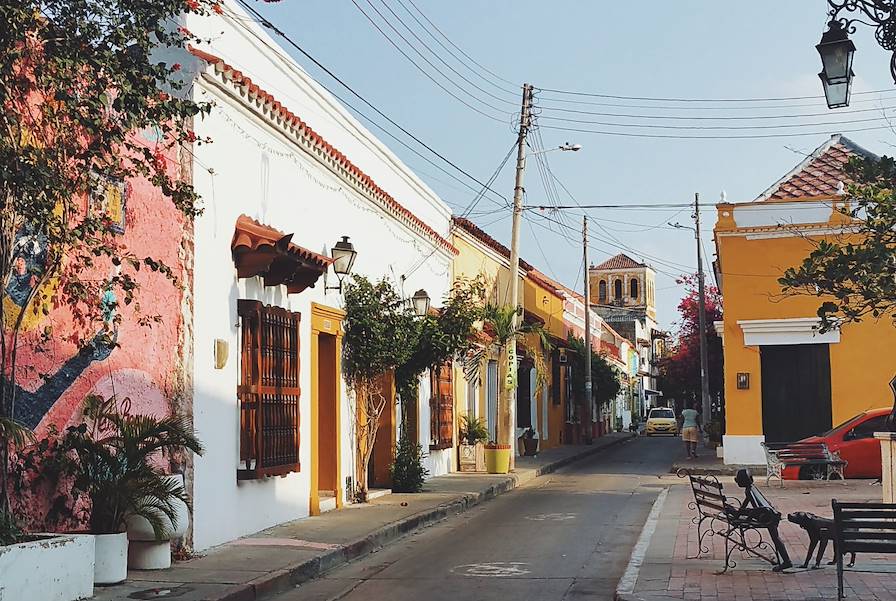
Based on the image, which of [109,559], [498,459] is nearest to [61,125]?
[109,559]

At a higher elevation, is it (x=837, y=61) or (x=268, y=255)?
(x=837, y=61)

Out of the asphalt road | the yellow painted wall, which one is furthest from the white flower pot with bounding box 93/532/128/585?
the yellow painted wall

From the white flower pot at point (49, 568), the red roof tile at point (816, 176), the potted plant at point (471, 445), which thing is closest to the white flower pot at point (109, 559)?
the white flower pot at point (49, 568)

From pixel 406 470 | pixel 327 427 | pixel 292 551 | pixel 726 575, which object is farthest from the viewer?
pixel 406 470

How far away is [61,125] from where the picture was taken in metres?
8.51

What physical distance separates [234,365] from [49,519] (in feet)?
11.8

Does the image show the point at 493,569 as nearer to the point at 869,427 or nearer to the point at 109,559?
the point at 109,559

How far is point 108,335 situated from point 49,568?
7.82 feet

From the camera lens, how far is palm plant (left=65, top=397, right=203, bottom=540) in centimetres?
940

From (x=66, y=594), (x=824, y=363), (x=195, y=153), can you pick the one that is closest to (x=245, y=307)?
(x=195, y=153)

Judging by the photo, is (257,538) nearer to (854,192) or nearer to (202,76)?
(202,76)

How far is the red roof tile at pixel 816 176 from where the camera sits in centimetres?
2652

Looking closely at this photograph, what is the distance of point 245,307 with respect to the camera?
12641 millimetres

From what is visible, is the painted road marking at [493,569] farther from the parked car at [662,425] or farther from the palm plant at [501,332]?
the parked car at [662,425]
